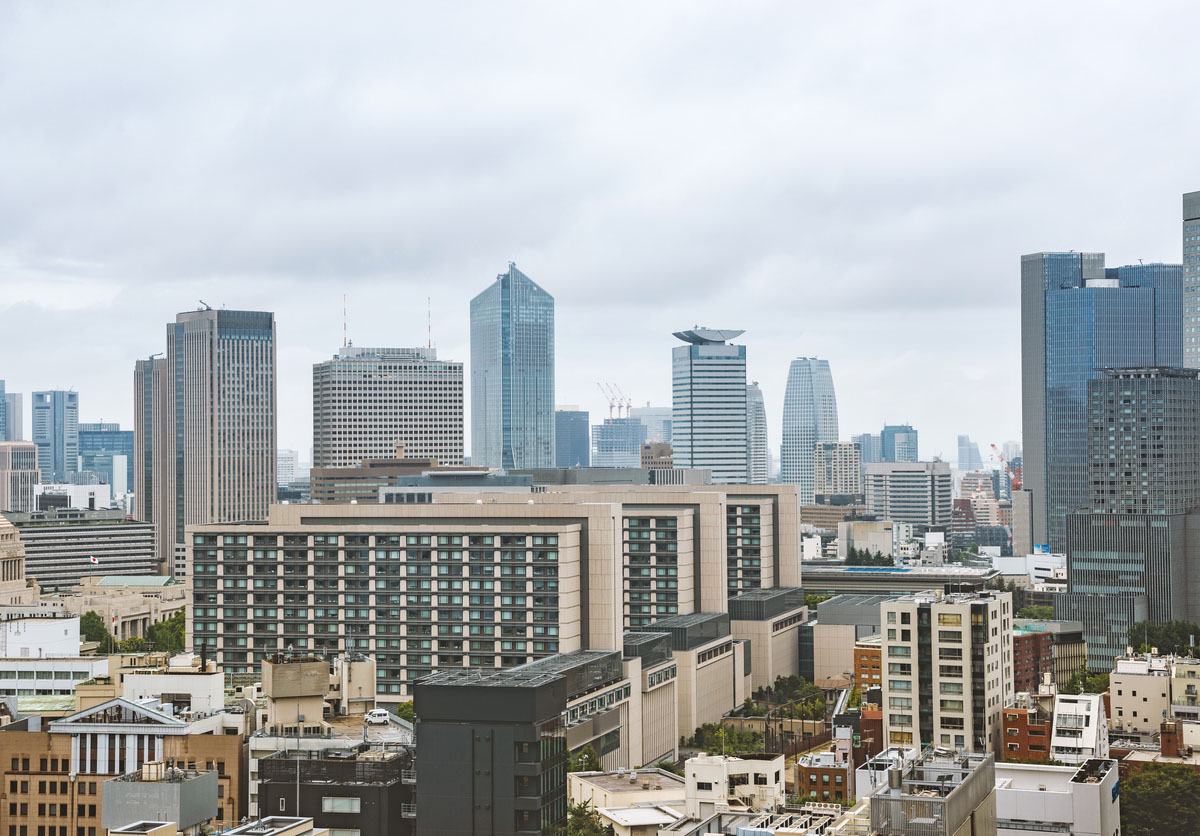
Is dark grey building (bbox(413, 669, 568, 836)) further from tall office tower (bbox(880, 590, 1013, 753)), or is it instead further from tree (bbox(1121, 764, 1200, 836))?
tall office tower (bbox(880, 590, 1013, 753))

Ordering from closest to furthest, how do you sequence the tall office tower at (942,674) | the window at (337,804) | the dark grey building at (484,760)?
the dark grey building at (484,760), the window at (337,804), the tall office tower at (942,674)

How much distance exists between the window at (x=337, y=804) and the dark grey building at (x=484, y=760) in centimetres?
457

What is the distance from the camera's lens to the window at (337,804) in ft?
283

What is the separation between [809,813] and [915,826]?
55.6 feet

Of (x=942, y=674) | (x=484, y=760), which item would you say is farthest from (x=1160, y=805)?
(x=484, y=760)

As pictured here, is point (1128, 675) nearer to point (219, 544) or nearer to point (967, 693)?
point (967, 693)

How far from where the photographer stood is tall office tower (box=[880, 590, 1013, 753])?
131 metres

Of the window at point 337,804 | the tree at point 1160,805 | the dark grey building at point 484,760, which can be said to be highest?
the dark grey building at point 484,760

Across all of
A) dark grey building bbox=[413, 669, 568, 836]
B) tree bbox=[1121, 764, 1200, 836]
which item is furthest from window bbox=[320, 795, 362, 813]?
tree bbox=[1121, 764, 1200, 836]

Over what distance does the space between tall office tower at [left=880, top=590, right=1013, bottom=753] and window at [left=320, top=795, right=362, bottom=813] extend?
5864 cm

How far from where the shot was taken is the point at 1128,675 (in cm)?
15450

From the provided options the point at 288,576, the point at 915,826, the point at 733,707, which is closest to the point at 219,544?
the point at 288,576

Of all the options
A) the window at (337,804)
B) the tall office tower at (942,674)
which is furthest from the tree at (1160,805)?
the window at (337,804)

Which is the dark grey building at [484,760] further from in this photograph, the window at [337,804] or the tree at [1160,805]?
the tree at [1160,805]
